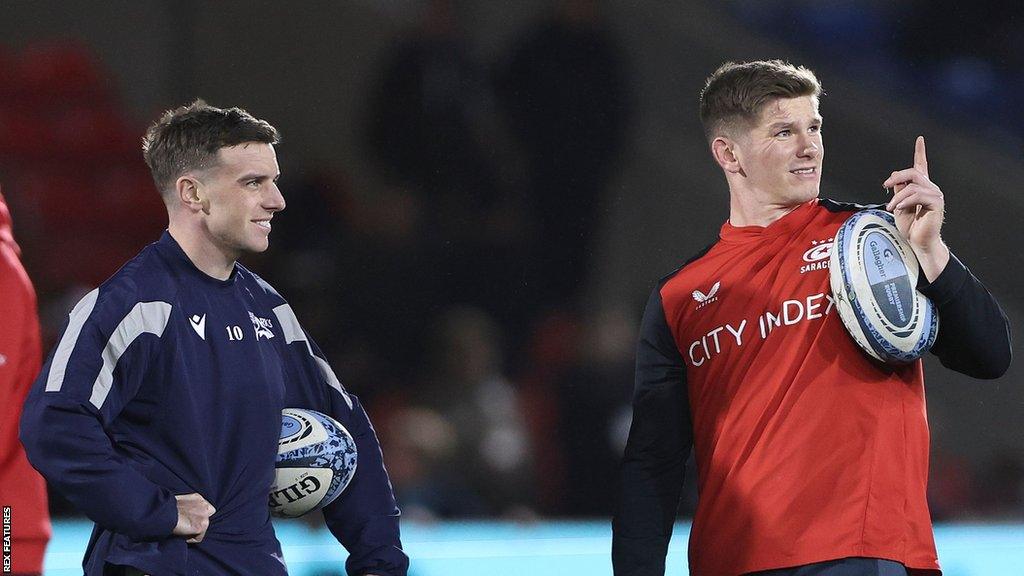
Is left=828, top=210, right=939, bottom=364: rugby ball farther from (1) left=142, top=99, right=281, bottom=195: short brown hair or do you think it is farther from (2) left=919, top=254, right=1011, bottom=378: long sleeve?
(1) left=142, top=99, right=281, bottom=195: short brown hair

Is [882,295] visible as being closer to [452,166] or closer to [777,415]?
[777,415]

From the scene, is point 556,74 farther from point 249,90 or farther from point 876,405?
point 876,405

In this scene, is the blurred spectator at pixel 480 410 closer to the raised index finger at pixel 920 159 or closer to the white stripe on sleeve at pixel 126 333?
the white stripe on sleeve at pixel 126 333

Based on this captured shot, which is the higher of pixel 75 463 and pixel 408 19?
pixel 408 19

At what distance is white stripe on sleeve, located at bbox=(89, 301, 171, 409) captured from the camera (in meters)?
2.64

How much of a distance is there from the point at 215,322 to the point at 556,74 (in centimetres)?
542

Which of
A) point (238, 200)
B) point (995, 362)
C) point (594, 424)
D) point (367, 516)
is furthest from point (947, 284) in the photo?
point (594, 424)

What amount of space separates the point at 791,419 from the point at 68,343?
1.46 m

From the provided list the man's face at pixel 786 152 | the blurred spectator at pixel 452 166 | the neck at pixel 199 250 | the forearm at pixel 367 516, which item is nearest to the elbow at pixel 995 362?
the man's face at pixel 786 152

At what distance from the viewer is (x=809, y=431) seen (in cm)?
277

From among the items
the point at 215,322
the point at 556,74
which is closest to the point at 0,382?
the point at 215,322

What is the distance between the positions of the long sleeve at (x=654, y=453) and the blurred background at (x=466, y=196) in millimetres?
4106

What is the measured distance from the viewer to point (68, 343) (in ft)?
8.76
